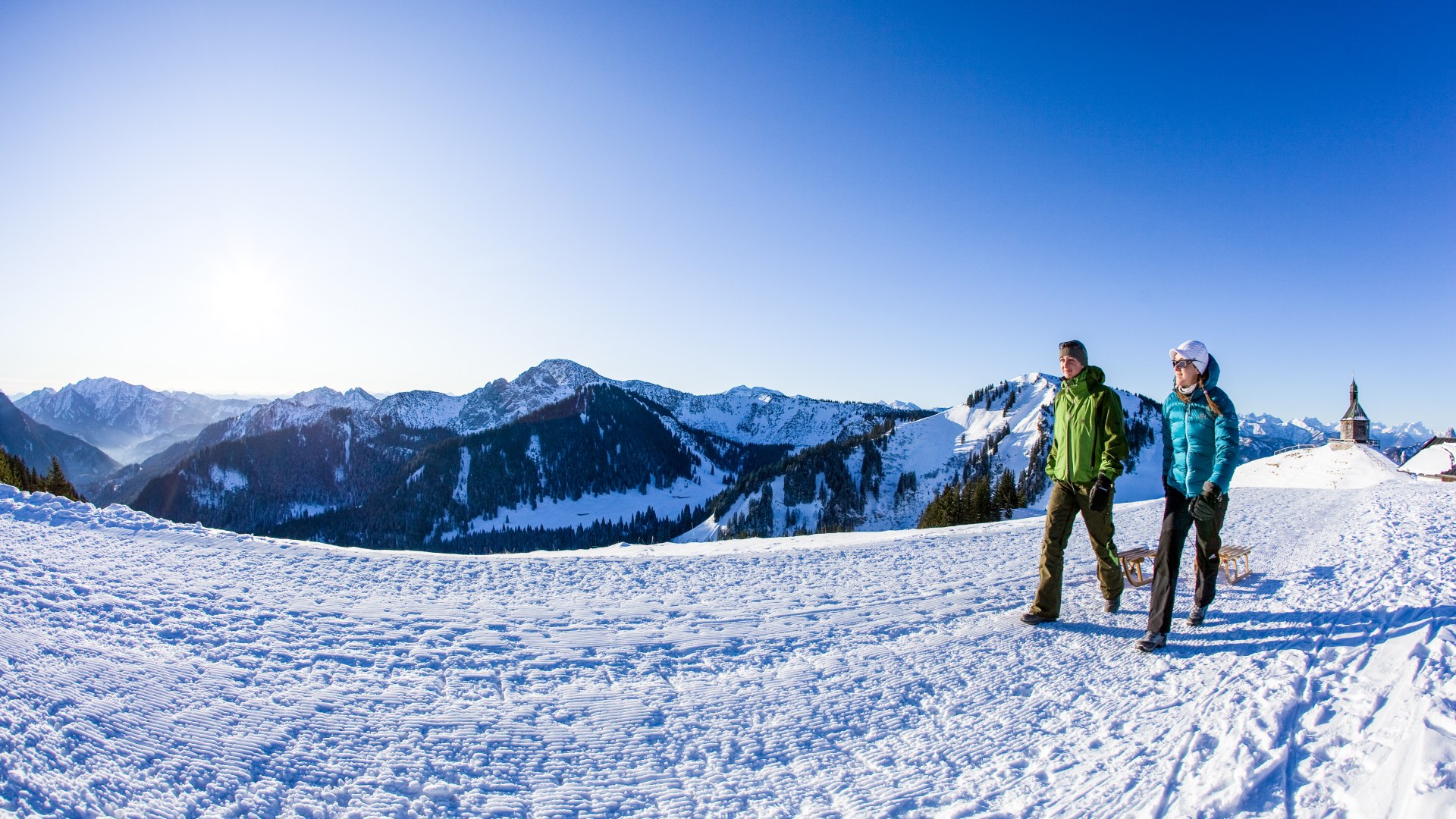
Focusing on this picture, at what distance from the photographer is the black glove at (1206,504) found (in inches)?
209

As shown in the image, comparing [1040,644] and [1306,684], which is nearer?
[1306,684]

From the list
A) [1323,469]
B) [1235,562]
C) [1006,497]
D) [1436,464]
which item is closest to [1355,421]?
[1436,464]

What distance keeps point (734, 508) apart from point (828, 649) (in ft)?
399

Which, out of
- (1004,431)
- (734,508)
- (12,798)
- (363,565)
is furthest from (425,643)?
(1004,431)

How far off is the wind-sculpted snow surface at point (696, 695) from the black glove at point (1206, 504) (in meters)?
1.05

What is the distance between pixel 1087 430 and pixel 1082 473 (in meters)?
0.44

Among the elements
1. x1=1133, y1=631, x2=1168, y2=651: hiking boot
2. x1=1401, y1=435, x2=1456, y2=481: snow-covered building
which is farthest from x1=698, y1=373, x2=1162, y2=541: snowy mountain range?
x1=1133, y1=631, x2=1168, y2=651: hiking boot

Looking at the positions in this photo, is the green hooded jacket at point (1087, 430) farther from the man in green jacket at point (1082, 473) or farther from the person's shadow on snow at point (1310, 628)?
the person's shadow on snow at point (1310, 628)

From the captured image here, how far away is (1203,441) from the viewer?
5305 millimetres

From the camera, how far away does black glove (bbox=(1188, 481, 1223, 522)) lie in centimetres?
532

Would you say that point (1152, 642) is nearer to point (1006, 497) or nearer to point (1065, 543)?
point (1065, 543)

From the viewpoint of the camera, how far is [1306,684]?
12.9ft

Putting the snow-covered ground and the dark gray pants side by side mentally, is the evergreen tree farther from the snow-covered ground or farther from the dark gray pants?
the dark gray pants

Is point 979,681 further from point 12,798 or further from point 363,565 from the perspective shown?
point 363,565
